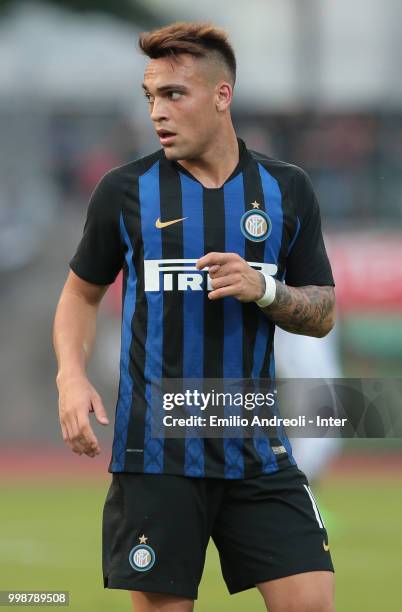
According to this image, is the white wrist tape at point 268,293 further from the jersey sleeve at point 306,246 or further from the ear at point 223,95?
the ear at point 223,95

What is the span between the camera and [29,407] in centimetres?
1234

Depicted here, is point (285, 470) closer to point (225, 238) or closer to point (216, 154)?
point (225, 238)

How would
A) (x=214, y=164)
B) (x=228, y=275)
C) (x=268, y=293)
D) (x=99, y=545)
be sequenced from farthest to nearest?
(x=99, y=545)
(x=214, y=164)
(x=268, y=293)
(x=228, y=275)

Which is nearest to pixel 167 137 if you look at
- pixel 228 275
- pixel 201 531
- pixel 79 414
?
pixel 228 275

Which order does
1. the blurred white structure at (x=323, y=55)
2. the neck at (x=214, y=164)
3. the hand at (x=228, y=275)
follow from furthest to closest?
the blurred white structure at (x=323, y=55) → the neck at (x=214, y=164) → the hand at (x=228, y=275)

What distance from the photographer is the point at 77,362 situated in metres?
3.59

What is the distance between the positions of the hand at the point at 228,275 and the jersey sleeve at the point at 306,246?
0.39m

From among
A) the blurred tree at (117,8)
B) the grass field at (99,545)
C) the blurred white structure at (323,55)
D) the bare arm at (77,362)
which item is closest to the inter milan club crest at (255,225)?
the bare arm at (77,362)

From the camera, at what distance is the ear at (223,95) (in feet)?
12.0

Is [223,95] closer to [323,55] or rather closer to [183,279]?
[183,279]

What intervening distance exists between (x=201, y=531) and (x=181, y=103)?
119 centimetres

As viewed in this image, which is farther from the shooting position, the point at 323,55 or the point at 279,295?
the point at 323,55

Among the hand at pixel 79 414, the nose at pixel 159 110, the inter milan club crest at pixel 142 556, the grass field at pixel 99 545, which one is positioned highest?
the nose at pixel 159 110

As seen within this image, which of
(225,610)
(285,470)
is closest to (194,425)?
(285,470)
